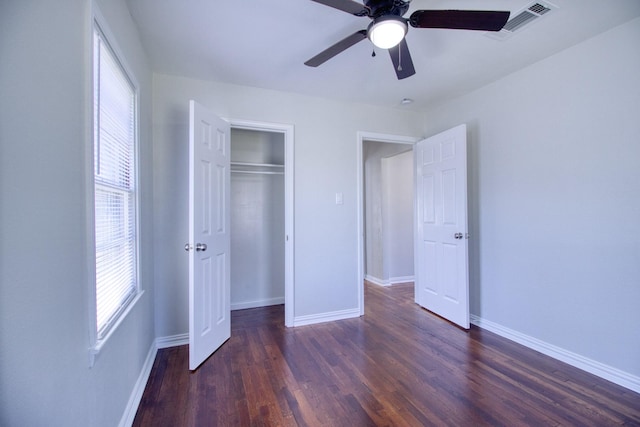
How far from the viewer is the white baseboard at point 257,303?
143 inches

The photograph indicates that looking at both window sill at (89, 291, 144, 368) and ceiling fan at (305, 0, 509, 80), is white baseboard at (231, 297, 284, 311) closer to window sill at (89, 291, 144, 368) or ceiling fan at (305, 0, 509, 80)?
window sill at (89, 291, 144, 368)

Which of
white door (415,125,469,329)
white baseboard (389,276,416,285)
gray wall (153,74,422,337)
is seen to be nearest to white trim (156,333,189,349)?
gray wall (153,74,422,337)

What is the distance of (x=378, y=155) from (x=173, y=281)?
138 inches

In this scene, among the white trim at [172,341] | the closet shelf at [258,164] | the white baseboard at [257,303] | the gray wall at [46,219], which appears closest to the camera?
the gray wall at [46,219]

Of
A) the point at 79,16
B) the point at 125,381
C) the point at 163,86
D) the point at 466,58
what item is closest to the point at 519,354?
the point at 466,58

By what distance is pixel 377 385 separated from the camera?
203cm

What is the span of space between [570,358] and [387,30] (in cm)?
278

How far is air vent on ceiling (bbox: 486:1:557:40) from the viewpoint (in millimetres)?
1809

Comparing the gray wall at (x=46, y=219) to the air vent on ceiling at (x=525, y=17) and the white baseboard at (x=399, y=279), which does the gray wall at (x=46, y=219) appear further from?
the white baseboard at (x=399, y=279)

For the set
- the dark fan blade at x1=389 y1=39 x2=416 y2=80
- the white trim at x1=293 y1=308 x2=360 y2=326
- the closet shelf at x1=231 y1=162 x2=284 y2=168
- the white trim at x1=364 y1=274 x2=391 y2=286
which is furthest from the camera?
the white trim at x1=364 y1=274 x2=391 y2=286

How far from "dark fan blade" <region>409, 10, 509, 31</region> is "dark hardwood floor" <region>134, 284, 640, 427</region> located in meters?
2.16

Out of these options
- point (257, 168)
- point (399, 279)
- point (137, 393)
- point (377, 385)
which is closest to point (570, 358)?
point (377, 385)

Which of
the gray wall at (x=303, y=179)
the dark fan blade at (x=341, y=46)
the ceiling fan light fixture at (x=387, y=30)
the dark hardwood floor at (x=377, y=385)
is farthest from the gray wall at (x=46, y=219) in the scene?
the gray wall at (x=303, y=179)

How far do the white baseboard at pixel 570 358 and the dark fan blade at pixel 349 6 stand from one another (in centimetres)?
288
